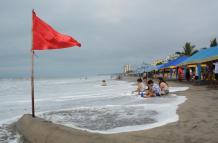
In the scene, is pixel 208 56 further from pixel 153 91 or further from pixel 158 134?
pixel 158 134

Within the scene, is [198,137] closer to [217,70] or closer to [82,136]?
[82,136]

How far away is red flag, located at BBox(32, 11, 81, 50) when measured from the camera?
8424mm

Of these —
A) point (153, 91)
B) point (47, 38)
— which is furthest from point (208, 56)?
point (47, 38)

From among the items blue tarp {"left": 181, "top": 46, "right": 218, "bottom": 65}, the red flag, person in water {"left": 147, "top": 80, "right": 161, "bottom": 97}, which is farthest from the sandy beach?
blue tarp {"left": 181, "top": 46, "right": 218, "bottom": 65}

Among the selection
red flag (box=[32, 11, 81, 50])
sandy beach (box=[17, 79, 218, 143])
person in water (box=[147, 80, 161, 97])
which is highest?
red flag (box=[32, 11, 81, 50])

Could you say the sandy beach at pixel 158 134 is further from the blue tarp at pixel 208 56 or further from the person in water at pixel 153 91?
the blue tarp at pixel 208 56

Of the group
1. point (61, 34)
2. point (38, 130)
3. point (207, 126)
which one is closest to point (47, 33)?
point (61, 34)

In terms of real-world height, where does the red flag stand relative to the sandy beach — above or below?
above

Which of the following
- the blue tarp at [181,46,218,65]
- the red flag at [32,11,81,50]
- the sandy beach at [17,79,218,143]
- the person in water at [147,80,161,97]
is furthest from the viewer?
the blue tarp at [181,46,218,65]

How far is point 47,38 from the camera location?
8.60m

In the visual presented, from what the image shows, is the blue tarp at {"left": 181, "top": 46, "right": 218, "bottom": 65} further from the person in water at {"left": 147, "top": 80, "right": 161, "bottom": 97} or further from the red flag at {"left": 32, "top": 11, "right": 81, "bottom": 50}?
the red flag at {"left": 32, "top": 11, "right": 81, "bottom": 50}

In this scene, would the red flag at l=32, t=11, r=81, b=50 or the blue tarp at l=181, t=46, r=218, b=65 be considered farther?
the blue tarp at l=181, t=46, r=218, b=65

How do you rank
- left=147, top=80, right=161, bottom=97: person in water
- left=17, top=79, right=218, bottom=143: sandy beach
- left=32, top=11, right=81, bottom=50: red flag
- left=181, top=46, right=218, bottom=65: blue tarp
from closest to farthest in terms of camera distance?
left=17, top=79, right=218, bottom=143: sandy beach → left=32, top=11, right=81, bottom=50: red flag → left=147, top=80, right=161, bottom=97: person in water → left=181, top=46, right=218, bottom=65: blue tarp

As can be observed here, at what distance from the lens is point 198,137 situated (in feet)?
18.1
